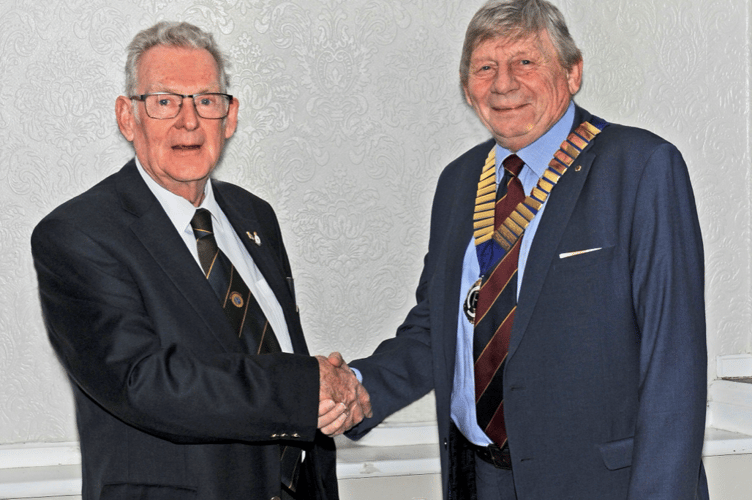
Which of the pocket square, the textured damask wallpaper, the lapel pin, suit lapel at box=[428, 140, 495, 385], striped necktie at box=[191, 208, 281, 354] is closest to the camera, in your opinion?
the pocket square

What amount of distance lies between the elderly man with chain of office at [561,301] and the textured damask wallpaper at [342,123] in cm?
98

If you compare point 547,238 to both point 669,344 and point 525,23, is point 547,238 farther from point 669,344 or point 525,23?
point 525,23

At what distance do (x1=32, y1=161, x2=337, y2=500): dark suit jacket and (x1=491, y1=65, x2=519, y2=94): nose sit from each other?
827 mm

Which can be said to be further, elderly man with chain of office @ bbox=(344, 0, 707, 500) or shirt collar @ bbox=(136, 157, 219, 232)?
shirt collar @ bbox=(136, 157, 219, 232)

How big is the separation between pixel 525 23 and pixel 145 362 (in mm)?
1206

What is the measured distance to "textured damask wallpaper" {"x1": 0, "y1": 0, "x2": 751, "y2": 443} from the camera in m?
2.87

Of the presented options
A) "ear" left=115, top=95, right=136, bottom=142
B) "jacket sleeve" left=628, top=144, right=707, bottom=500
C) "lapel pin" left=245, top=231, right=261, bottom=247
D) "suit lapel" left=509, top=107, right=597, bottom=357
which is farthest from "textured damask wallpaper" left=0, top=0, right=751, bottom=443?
"jacket sleeve" left=628, top=144, right=707, bottom=500

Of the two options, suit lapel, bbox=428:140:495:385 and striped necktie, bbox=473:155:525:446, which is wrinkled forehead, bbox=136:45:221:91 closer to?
suit lapel, bbox=428:140:495:385

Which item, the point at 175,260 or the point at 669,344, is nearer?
the point at 669,344

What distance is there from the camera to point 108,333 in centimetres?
176

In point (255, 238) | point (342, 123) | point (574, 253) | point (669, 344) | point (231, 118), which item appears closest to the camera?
point (669, 344)

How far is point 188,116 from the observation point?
196 centimetres

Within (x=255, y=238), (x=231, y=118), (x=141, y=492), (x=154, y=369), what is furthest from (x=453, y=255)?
(x=141, y=492)

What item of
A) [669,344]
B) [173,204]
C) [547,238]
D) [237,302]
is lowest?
[669,344]
